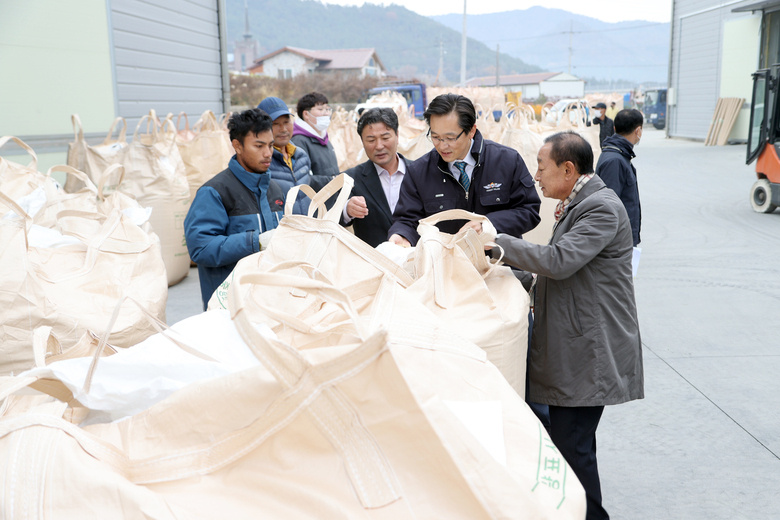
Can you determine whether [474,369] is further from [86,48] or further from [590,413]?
[86,48]

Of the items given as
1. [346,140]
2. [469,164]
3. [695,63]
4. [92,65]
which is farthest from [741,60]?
[469,164]

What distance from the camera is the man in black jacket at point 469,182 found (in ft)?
8.79

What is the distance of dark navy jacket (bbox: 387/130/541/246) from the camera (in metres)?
2.73

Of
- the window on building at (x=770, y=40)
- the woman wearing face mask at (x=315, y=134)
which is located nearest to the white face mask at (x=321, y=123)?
the woman wearing face mask at (x=315, y=134)

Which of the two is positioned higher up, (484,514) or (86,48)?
(86,48)

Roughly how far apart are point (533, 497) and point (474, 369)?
0.27 meters

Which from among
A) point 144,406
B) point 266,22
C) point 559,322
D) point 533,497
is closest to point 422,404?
point 533,497

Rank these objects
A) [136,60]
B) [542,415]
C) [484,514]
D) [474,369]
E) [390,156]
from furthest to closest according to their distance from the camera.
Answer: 1. [136,60]
2. [390,156]
3. [542,415]
4. [474,369]
5. [484,514]

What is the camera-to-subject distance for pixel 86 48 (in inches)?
268

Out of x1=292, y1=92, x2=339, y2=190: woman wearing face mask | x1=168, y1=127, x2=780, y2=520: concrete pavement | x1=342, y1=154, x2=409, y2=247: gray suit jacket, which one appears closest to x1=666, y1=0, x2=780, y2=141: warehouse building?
x1=168, y1=127, x2=780, y2=520: concrete pavement

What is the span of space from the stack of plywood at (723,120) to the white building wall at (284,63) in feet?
143

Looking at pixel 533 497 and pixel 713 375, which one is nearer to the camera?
pixel 533 497

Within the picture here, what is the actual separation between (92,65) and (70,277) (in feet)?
17.2

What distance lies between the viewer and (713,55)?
23.1 m
